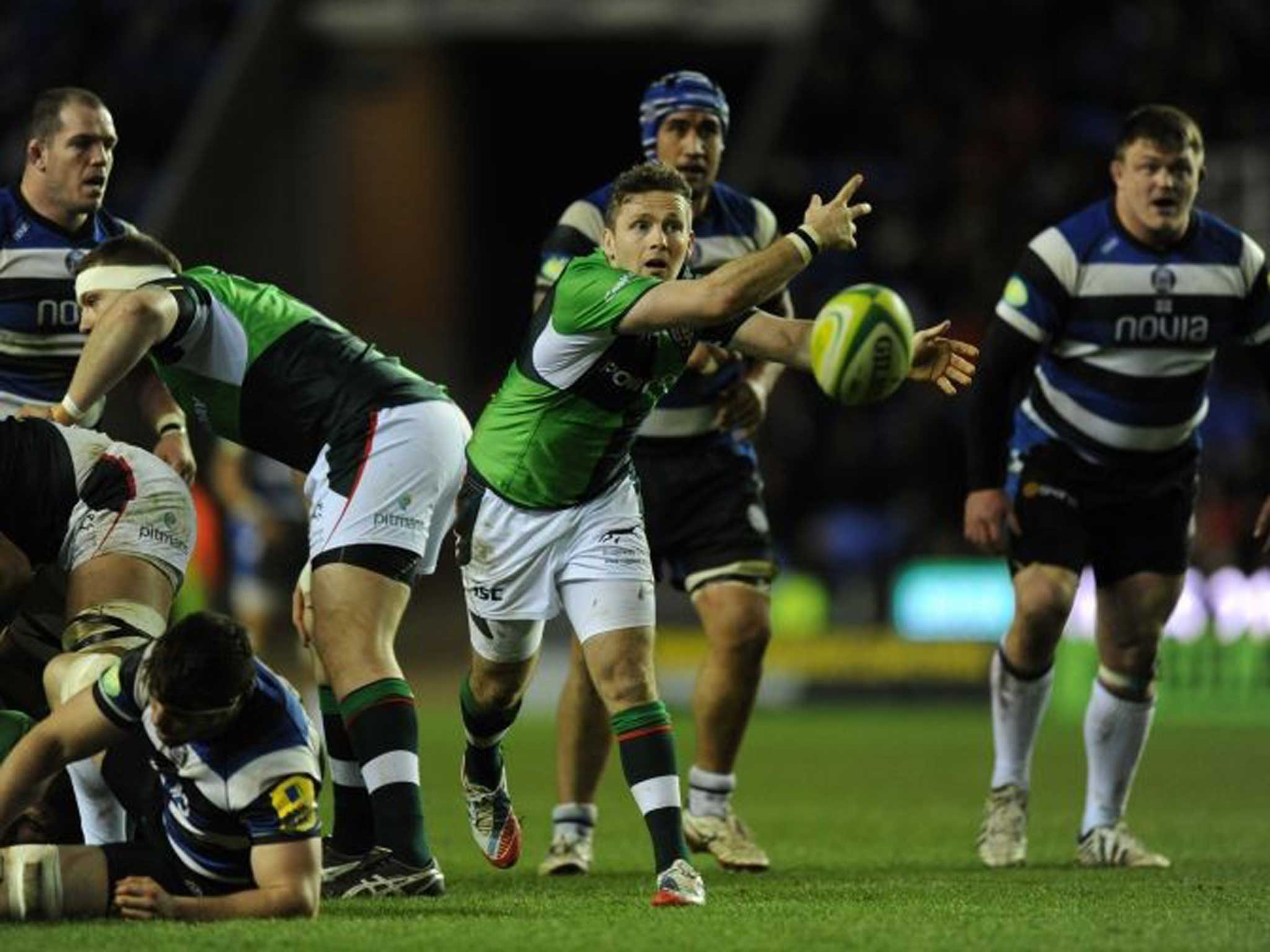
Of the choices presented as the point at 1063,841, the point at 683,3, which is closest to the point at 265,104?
the point at 683,3

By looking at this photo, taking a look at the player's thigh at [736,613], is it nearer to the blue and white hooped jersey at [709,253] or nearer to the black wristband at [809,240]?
the blue and white hooped jersey at [709,253]

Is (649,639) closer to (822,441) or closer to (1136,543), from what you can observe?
(1136,543)

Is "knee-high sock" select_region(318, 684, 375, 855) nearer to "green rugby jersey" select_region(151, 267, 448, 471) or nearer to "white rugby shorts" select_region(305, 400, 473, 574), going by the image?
"white rugby shorts" select_region(305, 400, 473, 574)

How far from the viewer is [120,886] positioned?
19.6 ft

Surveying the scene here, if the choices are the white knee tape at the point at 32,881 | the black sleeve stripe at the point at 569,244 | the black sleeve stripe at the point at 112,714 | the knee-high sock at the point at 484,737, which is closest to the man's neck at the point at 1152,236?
the black sleeve stripe at the point at 569,244

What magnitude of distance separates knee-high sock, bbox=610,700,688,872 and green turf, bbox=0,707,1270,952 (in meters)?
0.20

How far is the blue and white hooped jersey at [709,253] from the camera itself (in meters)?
8.55

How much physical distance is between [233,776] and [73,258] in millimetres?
2799

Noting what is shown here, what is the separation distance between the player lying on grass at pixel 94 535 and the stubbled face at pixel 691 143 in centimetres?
236

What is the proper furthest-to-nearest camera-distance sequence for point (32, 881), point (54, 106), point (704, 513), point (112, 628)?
point (704, 513) < point (54, 106) < point (112, 628) < point (32, 881)

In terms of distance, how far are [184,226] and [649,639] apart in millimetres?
15778

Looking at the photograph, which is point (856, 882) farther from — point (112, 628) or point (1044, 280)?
point (112, 628)

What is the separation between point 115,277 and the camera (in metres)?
7.24

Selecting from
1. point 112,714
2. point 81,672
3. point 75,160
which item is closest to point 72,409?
point 81,672
